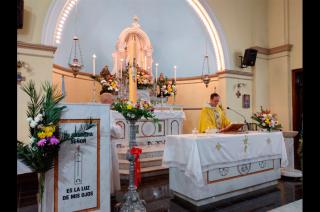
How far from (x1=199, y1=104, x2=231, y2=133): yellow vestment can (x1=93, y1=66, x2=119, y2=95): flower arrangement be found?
3.28 metres

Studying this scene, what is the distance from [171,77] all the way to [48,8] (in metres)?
5.63

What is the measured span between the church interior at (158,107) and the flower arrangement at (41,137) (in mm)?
14

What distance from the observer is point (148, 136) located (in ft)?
24.6

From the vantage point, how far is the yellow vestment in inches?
206

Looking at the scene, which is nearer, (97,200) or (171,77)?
(97,200)

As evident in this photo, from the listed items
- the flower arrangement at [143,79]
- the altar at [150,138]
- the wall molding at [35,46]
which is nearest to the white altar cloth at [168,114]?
the altar at [150,138]

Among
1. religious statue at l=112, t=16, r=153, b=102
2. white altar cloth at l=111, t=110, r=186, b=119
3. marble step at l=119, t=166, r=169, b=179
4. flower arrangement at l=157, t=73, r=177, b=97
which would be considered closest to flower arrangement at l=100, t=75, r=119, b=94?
religious statue at l=112, t=16, r=153, b=102

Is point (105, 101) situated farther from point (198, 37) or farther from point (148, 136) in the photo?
point (198, 37)

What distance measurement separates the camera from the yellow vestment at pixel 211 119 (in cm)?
523

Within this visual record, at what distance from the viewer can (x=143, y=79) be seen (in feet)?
26.7

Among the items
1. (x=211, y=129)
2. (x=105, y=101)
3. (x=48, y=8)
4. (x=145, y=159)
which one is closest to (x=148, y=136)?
(x=145, y=159)

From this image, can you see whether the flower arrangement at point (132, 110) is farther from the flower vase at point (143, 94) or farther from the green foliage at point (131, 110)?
the flower vase at point (143, 94)

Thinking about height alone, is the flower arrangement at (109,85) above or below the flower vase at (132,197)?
above

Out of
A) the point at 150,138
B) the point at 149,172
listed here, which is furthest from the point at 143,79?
the point at 149,172
